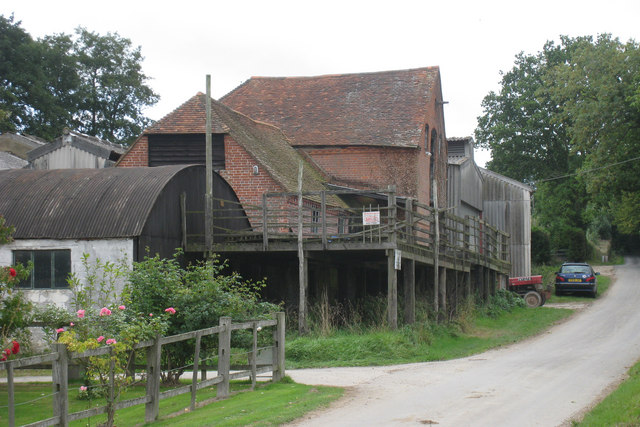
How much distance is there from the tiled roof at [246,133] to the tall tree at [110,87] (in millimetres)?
27971

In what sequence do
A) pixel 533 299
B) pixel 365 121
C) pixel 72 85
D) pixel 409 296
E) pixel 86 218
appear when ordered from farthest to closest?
pixel 72 85, pixel 533 299, pixel 365 121, pixel 409 296, pixel 86 218

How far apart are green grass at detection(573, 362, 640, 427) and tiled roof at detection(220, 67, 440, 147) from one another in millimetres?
20606

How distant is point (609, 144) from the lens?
4234 cm

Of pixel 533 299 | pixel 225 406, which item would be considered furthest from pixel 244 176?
pixel 225 406

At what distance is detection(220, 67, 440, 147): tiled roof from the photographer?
108 ft

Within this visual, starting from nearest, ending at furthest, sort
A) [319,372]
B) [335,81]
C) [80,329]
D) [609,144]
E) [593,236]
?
[80,329] < [319,372] < [335,81] < [609,144] < [593,236]

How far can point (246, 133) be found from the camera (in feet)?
A: 96.0

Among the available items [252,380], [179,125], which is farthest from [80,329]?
[179,125]

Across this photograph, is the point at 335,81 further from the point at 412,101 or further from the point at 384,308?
the point at 384,308

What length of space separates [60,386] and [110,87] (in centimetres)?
4943

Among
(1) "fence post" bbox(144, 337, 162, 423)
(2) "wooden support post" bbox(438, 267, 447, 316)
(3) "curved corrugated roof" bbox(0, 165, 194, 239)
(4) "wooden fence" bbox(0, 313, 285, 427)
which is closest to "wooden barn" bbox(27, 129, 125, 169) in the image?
(3) "curved corrugated roof" bbox(0, 165, 194, 239)

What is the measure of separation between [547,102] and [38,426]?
161 feet

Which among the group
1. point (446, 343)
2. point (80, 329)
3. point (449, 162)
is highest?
point (449, 162)

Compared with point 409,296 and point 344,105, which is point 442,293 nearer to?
Answer: point 409,296
